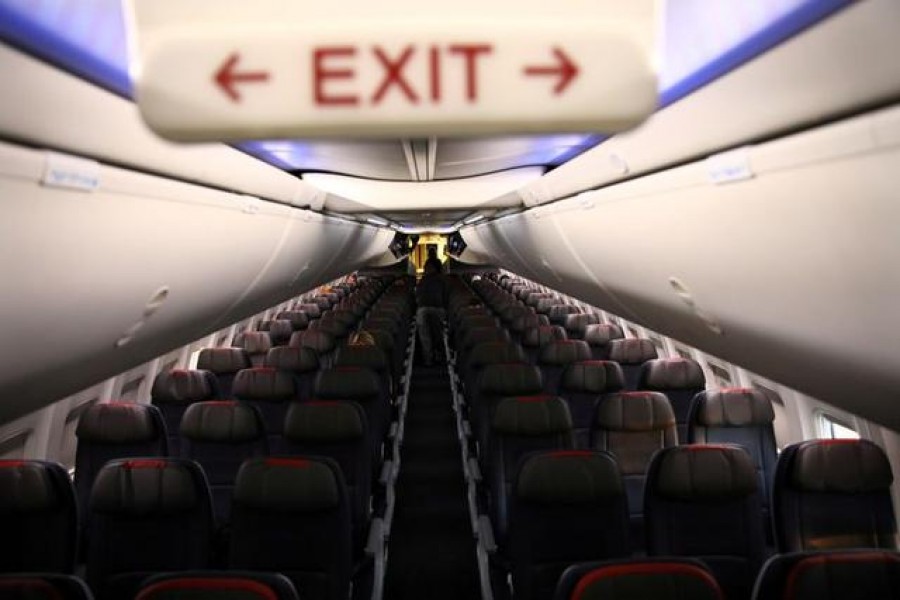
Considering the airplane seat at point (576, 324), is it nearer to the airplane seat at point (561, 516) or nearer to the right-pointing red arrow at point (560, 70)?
the airplane seat at point (561, 516)

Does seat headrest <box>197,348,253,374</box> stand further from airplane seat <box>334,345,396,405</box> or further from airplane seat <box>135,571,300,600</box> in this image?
airplane seat <box>135,571,300,600</box>

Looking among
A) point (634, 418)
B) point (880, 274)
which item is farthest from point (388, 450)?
point (880, 274)

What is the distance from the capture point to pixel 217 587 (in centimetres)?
232

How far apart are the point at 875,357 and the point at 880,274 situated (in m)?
0.62

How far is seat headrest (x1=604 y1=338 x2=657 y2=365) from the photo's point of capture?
7867mm

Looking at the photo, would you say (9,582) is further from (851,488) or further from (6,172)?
(851,488)

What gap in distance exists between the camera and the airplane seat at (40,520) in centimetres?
362

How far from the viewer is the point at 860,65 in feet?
5.29

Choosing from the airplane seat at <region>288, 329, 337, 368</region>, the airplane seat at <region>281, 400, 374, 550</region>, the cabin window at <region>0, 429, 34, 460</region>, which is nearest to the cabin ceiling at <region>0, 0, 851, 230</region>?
the airplane seat at <region>281, 400, 374, 550</region>

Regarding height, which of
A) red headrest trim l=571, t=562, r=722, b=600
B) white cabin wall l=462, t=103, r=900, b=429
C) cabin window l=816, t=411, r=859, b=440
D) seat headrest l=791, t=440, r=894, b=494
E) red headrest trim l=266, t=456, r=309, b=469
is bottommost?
cabin window l=816, t=411, r=859, b=440

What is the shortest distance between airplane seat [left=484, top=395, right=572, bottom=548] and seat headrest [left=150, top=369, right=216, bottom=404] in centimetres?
240

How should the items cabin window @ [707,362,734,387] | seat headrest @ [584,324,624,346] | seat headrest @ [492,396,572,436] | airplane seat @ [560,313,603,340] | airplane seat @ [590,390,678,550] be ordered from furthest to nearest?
airplane seat @ [560,313,603,340]
seat headrest @ [584,324,624,346]
cabin window @ [707,362,734,387]
airplane seat @ [590,390,678,550]
seat headrest @ [492,396,572,436]

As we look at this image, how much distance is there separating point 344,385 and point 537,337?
3739 millimetres

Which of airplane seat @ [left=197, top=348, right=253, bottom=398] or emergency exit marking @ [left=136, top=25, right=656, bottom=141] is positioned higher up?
emergency exit marking @ [left=136, top=25, right=656, bottom=141]
